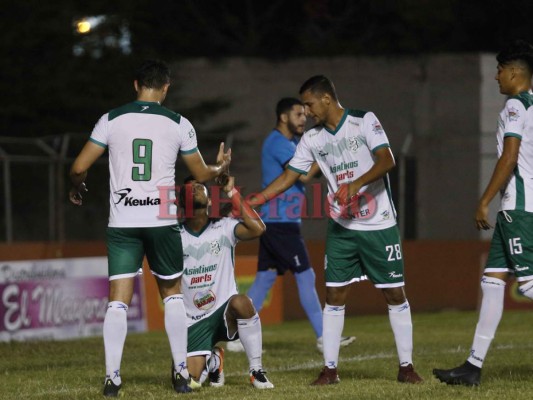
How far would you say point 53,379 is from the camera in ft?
31.1

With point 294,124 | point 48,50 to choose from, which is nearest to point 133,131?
point 294,124

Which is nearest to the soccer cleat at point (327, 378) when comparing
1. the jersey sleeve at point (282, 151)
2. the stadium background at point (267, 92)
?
the jersey sleeve at point (282, 151)

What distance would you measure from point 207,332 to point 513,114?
272 centimetres

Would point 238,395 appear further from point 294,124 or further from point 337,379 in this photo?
point 294,124

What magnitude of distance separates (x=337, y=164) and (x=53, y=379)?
284cm

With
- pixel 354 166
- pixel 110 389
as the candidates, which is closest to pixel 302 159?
pixel 354 166

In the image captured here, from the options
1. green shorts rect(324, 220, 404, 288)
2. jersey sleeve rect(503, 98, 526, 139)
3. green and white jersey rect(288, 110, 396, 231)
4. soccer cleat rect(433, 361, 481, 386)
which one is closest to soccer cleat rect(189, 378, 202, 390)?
green shorts rect(324, 220, 404, 288)

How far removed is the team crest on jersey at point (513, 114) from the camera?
802 cm

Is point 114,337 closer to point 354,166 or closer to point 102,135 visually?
point 102,135

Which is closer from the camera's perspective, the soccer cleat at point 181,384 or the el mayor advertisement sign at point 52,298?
the soccer cleat at point 181,384

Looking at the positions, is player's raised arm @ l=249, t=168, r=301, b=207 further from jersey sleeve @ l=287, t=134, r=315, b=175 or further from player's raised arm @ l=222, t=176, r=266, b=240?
player's raised arm @ l=222, t=176, r=266, b=240

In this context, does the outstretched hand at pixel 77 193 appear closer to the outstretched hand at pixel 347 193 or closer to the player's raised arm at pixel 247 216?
the player's raised arm at pixel 247 216

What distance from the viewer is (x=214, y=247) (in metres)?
8.91

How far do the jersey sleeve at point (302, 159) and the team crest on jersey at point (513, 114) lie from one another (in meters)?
1.54
